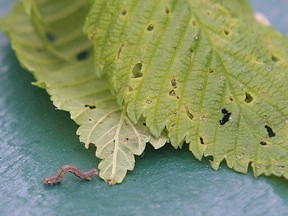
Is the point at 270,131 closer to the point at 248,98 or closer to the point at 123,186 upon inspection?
the point at 248,98

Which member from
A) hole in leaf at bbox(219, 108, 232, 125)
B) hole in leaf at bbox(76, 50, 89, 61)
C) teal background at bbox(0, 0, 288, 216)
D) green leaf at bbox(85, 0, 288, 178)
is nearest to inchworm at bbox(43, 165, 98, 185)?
teal background at bbox(0, 0, 288, 216)

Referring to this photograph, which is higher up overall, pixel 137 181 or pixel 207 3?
pixel 207 3

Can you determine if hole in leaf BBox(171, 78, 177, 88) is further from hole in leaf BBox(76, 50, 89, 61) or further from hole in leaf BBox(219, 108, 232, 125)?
hole in leaf BBox(76, 50, 89, 61)

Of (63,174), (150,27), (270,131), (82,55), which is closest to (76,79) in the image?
(82,55)

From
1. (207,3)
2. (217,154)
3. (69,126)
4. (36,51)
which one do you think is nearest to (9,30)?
(36,51)

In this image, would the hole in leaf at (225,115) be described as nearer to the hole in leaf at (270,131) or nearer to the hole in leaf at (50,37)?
the hole in leaf at (270,131)

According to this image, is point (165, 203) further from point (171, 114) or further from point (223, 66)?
point (223, 66)
